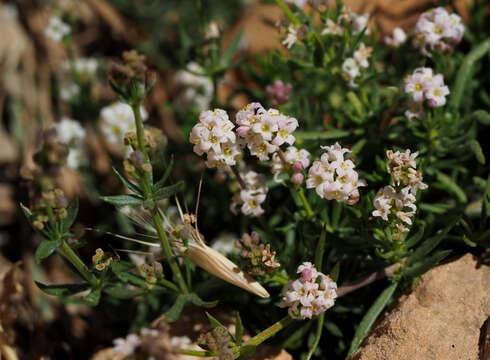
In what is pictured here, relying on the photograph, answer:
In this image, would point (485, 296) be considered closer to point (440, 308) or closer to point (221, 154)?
point (440, 308)

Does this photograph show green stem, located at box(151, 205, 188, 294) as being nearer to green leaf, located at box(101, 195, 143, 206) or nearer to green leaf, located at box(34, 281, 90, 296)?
green leaf, located at box(101, 195, 143, 206)

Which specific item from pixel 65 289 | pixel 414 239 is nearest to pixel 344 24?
pixel 414 239

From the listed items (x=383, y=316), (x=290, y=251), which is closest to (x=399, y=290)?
(x=383, y=316)

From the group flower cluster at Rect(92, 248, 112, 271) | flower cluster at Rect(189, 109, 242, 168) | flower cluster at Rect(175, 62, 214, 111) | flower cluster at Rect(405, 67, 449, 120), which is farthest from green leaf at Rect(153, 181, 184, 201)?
flower cluster at Rect(175, 62, 214, 111)

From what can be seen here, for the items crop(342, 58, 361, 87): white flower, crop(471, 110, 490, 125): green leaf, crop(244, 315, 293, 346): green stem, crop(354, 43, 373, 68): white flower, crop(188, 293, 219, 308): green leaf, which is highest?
crop(354, 43, 373, 68): white flower

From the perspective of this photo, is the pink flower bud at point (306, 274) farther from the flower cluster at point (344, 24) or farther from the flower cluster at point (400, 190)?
the flower cluster at point (344, 24)

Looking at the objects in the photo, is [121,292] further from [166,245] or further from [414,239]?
[414,239]

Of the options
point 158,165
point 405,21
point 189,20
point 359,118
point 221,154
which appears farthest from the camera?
point 189,20
